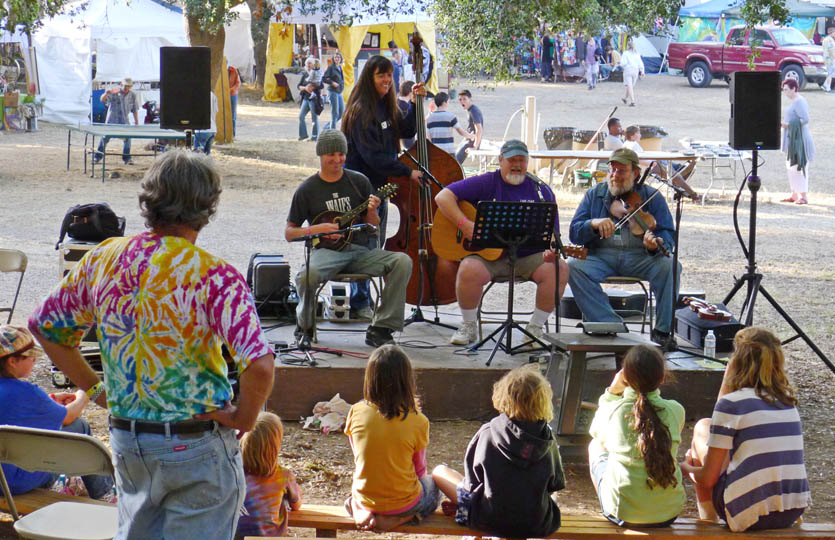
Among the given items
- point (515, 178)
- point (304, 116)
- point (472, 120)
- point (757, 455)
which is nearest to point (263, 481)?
point (757, 455)

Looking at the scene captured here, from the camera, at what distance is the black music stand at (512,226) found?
5.85 m

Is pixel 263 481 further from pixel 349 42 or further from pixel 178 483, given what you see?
pixel 349 42

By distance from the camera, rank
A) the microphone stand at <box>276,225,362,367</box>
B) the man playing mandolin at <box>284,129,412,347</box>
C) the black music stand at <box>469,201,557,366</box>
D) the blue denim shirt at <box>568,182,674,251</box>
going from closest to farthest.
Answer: the black music stand at <box>469,201,557,366</box>
the microphone stand at <box>276,225,362,367</box>
the man playing mandolin at <box>284,129,412,347</box>
the blue denim shirt at <box>568,182,674,251</box>

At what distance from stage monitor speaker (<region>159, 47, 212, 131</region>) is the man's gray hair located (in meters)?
4.17

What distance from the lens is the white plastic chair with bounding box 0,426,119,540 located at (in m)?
3.26

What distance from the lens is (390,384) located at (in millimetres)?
3758

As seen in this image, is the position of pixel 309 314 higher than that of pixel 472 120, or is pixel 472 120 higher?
pixel 472 120

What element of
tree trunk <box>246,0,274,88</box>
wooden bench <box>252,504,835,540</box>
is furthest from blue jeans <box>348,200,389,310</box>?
tree trunk <box>246,0,274,88</box>

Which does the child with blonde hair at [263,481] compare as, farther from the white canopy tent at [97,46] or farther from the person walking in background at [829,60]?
the person walking in background at [829,60]

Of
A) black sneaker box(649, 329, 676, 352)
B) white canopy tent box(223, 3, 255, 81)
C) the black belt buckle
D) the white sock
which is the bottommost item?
black sneaker box(649, 329, 676, 352)

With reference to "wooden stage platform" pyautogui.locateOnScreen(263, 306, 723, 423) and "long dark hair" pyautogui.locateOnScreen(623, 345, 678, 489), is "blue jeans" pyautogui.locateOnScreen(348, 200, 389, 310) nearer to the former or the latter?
"wooden stage platform" pyautogui.locateOnScreen(263, 306, 723, 423)

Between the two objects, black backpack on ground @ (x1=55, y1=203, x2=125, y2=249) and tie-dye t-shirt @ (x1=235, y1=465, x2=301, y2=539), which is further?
black backpack on ground @ (x1=55, y1=203, x2=125, y2=249)

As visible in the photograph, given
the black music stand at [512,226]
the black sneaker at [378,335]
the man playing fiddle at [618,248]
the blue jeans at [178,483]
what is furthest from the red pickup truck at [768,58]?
the blue jeans at [178,483]

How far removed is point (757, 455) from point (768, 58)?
26570 mm
